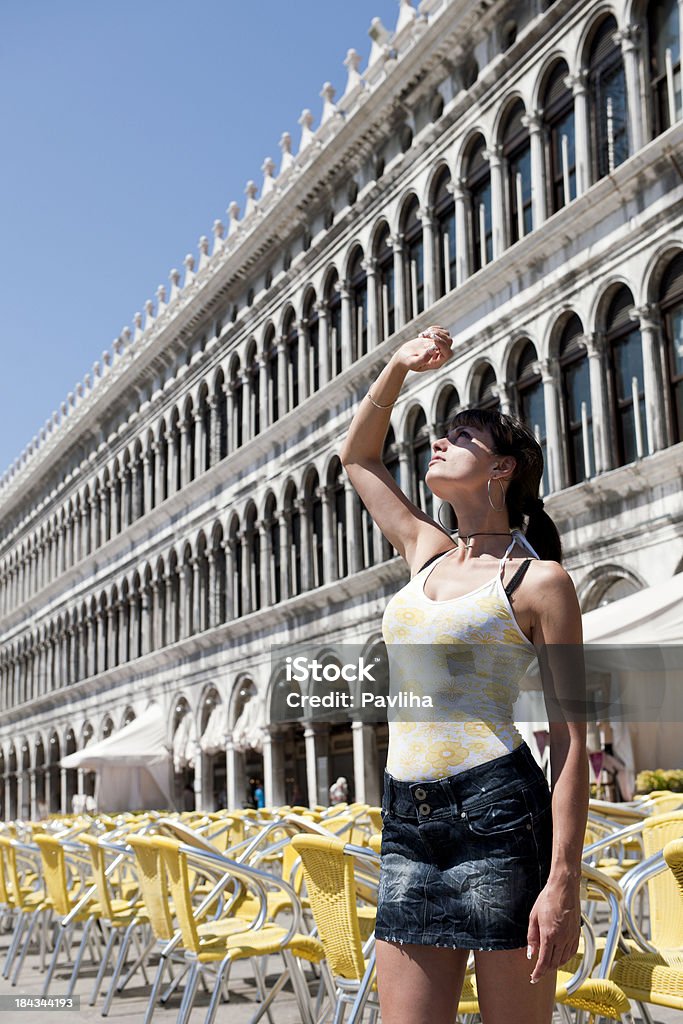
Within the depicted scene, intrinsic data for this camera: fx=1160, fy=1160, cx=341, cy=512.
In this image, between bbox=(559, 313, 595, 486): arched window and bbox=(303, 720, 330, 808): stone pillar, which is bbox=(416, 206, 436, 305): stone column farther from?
bbox=(303, 720, 330, 808): stone pillar

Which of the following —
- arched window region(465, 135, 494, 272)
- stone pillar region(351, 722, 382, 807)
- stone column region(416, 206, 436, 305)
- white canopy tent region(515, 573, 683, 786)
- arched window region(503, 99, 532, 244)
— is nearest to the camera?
white canopy tent region(515, 573, 683, 786)

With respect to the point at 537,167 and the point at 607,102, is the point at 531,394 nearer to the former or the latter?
the point at 537,167

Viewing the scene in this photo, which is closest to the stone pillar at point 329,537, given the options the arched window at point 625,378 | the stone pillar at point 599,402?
the stone pillar at point 599,402

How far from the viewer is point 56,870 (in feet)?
23.0

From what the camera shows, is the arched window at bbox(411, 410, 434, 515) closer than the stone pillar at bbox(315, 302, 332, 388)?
Yes

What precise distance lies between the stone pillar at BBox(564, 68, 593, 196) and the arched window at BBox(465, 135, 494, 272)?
106 inches

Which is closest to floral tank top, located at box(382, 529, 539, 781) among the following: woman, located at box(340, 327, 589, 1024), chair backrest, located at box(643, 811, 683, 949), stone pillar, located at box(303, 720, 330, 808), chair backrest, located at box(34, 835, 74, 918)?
woman, located at box(340, 327, 589, 1024)

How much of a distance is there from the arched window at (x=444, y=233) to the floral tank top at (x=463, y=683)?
739 inches

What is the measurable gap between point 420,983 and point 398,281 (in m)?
20.4

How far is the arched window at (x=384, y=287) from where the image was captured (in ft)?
74.2

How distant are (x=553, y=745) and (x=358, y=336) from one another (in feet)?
71.7

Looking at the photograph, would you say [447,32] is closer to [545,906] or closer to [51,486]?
[545,906]

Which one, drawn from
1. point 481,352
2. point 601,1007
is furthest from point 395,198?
point 601,1007

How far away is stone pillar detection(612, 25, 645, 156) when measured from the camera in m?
15.4
